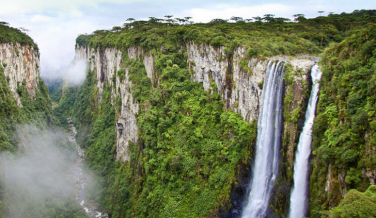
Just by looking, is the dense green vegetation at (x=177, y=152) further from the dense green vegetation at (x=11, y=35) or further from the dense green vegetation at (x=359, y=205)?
the dense green vegetation at (x=11, y=35)

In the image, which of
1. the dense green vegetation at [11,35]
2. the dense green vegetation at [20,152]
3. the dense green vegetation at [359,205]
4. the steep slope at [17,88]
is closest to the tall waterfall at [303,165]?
the dense green vegetation at [359,205]

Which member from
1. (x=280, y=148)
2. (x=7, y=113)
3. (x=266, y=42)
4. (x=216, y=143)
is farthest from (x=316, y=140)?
(x=7, y=113)

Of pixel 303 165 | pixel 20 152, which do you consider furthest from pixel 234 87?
pixel 20 152

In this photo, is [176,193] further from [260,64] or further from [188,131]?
[260,64]

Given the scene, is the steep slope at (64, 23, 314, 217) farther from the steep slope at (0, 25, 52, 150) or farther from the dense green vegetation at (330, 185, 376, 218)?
the steep slope at (0, 25, 52, 150)

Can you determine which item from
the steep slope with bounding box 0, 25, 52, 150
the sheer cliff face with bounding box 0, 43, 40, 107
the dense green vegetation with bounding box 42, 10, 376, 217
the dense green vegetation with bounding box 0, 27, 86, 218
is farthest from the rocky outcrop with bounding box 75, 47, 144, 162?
the sheer cliff face with bounding box 0, 43, 40, 107
